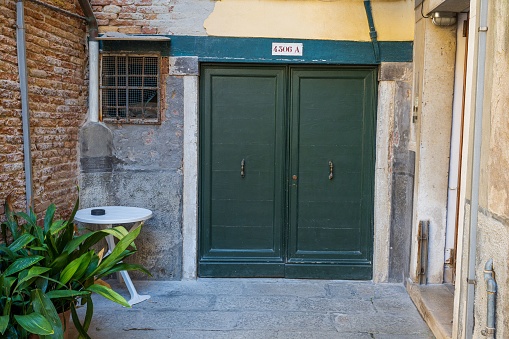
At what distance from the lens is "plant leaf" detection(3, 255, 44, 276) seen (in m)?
3.42

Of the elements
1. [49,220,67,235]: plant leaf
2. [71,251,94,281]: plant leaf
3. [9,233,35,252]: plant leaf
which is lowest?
[71,251,94,281]: plant leaf

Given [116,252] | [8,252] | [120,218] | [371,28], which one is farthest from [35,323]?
[371,28]

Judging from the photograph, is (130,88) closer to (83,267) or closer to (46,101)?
(46,101)

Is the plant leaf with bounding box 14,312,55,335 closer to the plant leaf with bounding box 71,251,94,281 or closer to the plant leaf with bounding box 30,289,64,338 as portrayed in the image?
the plant leaf with bounding box 30,289,64,338

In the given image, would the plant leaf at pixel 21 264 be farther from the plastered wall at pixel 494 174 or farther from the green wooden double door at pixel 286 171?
the plastered wall at pixel 494 174

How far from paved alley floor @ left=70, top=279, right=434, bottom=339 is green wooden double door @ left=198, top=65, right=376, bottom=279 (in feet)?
0.93

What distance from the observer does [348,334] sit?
443cm

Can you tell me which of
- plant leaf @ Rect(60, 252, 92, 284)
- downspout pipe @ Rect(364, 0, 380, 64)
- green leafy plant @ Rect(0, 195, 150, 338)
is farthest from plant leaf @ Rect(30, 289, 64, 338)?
downspout pipe @ Rect(364, 0, 380, 64)

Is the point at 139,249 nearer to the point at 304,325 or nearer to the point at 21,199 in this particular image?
the point at 21,199

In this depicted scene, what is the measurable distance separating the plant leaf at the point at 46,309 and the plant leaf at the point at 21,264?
0.22 m

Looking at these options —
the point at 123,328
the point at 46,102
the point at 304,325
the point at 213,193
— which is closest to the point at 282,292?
the point at 304,325

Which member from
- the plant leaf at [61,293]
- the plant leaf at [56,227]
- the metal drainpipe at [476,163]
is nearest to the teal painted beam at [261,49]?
the metal drainpipe at [476,163]

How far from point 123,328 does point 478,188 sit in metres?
2.90

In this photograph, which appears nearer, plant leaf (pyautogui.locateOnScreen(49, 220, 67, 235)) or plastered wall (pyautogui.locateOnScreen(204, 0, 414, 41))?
plant leaf (pyautogui.locateOnScreen(49, 220, 67, 235))
